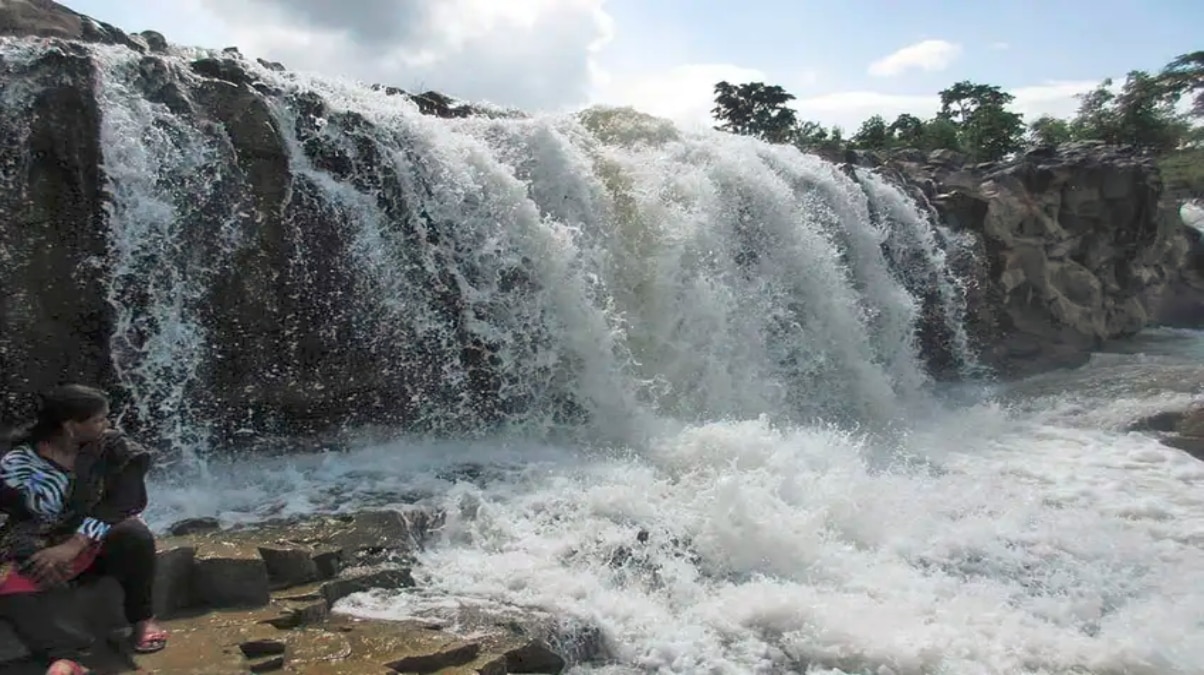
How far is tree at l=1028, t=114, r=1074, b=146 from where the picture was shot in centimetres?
3073

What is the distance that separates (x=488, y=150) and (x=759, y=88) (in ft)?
103

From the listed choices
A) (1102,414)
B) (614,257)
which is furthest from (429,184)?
(1102,414)

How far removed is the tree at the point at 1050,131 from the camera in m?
30.7

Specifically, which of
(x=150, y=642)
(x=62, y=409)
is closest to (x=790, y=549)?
(x=150, y=642)

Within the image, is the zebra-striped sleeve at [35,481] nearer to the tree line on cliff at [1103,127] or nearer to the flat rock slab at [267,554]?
the flat rock slab at [267,554]

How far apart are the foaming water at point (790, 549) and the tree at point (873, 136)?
26655 millimetres

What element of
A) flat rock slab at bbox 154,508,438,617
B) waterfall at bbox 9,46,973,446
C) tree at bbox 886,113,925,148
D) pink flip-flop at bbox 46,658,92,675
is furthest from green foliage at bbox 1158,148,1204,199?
pink flip-flop at bbox 46,658,92,675

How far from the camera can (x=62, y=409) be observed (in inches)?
140

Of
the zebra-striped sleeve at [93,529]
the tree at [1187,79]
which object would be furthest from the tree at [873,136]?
the zebra-striped sleeve at [93,529]

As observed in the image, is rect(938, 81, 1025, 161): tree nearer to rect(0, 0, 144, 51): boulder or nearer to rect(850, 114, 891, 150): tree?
rect(850, 114, 891, 150): tree

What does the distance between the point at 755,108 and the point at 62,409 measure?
123 feet

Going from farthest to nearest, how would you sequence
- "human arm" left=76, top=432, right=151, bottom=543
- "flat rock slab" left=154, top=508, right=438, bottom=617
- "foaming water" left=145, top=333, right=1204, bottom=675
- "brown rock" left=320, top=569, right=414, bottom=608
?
"foaming water" left=145, top=333, right=1204, bottom=675 → "brown rock" left=320, top=569, right=414, bottom=608 → "flat rock slab" left=154, top=508, right=438, bottom=617 → "human arm" left=76, top=432, right=151, bottom=543

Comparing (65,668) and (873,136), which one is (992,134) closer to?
(873,136)

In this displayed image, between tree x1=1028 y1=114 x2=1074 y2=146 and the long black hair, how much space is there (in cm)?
3172
